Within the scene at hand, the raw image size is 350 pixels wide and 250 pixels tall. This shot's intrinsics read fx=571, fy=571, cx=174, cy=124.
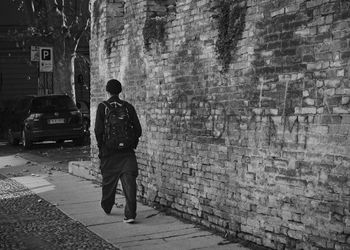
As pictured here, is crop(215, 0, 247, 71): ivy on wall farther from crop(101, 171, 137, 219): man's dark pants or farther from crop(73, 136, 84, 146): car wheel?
crop(73, 136, 84, 146): car wheel

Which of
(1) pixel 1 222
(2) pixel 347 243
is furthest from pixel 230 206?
(1) pixel 1 222

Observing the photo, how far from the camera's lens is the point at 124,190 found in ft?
23.5

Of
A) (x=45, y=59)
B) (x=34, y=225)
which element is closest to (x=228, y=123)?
(x=34, y=225)

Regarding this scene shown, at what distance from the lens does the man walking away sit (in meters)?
6.99

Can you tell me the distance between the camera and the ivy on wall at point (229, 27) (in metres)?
6.04

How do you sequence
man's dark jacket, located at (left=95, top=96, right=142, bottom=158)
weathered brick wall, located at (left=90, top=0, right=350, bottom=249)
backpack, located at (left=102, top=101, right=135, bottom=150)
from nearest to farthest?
weathered brick wall, located at (left=90, top=0, right=350, bottom=249), backpack, located at (left=102, top=101, right=135, bottom=150), man's dark jacket, located at (left=95, top=96, right=142, bottom=158)

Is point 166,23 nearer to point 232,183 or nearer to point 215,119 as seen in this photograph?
point 215,119

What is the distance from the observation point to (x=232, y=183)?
617cm

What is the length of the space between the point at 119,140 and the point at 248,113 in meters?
1.82

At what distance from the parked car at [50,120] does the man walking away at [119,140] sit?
1100 centimetres

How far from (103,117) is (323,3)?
323cm

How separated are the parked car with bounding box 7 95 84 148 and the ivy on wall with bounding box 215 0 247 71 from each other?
1227 centimetres

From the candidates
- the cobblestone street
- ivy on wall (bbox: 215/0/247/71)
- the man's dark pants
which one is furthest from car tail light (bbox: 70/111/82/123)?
ivy on wall (bbox: 215/0/247/71)

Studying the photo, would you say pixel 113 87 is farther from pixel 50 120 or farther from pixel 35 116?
pixel 35 116
